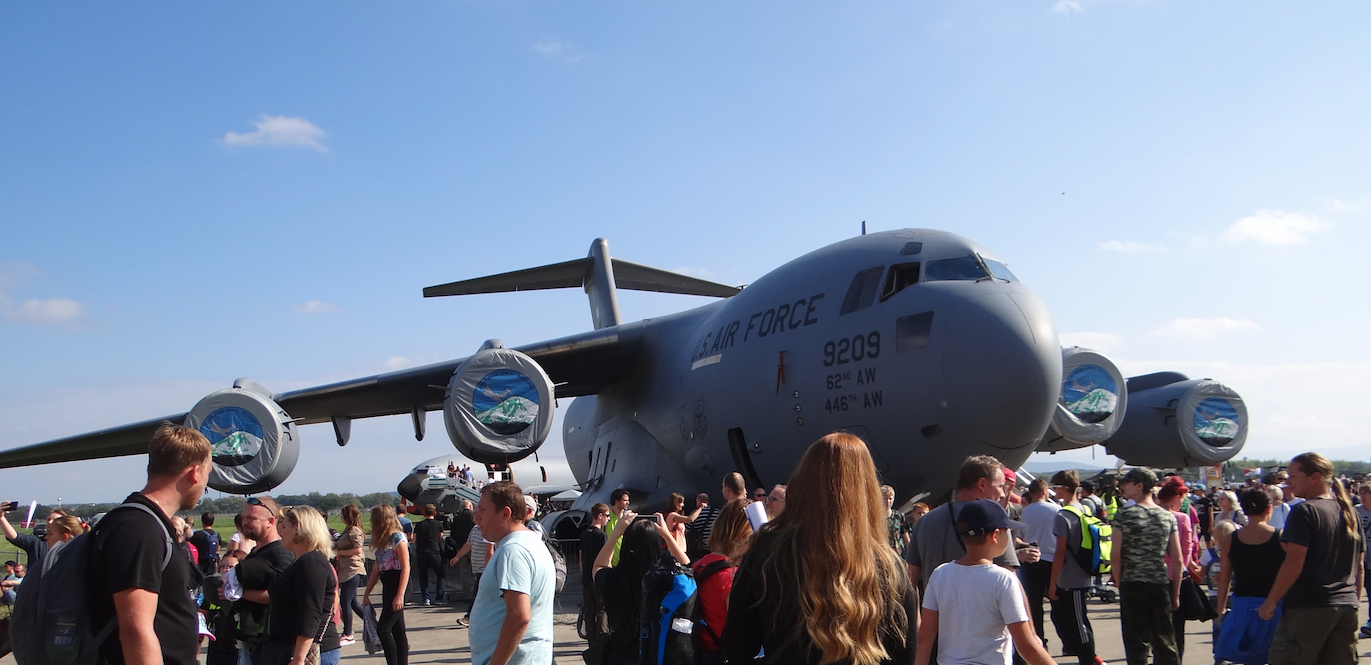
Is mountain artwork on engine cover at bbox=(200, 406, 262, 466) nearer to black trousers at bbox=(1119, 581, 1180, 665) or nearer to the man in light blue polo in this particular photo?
the man in light blue polo

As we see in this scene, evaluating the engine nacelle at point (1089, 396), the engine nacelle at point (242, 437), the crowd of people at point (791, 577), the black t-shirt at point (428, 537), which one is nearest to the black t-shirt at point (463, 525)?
the black t-shirt at point (428, 537)

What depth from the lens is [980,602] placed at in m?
3.40

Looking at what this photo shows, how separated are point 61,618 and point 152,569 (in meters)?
0.29

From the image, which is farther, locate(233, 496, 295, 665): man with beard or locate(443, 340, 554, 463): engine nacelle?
locate(443, 340, 554, 463): engine nacelle

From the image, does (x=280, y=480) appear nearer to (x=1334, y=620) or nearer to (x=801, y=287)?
(x=801, y=287)

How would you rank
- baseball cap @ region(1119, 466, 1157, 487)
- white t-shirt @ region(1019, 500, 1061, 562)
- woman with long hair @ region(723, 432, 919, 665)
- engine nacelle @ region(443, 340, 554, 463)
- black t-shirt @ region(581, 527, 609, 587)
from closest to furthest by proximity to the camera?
woman with long hair @ region(723, 432, 919, 665) → baseball cap @ region(1119, 466, 1157, 487) → white t-shirt @ region(1019, 500, 1061, 562) → black t-shirt @ region(581, 527, 609, 587) → engine nacelle @ region(443, 340, 554, 463)

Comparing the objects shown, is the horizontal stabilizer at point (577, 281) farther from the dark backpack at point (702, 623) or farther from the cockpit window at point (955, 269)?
the dark backpack at point (702, 623)

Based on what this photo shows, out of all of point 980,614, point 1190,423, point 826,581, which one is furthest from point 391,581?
point 1190,423

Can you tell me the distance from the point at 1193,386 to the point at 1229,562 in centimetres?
1039

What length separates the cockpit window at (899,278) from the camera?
10.2 meters

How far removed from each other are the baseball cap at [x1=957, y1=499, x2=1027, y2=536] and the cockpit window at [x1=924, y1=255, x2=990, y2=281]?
6.87 m

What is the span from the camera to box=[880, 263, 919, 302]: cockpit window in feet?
33.5

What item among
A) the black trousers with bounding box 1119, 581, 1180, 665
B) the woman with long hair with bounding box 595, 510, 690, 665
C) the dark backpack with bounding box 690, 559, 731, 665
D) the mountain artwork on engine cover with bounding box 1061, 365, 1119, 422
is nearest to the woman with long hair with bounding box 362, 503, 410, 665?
the woman with long hair with bounding box 595, 510, 690, 665

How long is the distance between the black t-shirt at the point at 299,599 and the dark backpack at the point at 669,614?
70.7 inches
